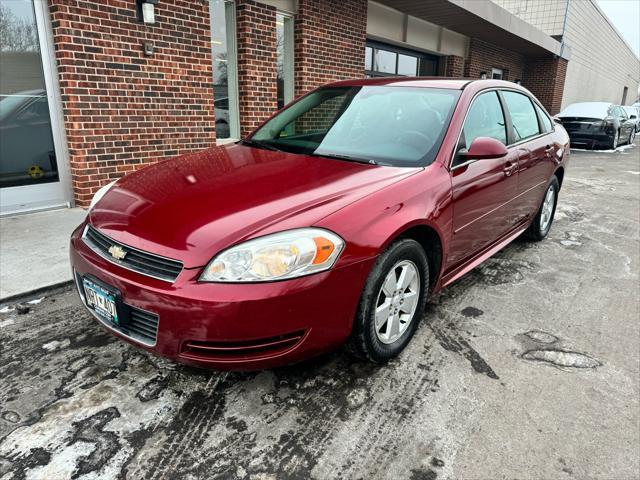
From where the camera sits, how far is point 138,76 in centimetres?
544

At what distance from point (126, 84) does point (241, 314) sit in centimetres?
448

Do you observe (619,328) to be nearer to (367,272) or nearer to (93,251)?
(367,272)

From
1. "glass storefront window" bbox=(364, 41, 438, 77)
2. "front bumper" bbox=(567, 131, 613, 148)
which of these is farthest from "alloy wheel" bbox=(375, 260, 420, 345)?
"front bumper" bbox=(567, 131, 613, 148)

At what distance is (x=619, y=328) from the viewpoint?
322 cm

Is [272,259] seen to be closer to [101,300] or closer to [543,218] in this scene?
[101,300]

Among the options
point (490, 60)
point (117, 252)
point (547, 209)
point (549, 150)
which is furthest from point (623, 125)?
point (117, 252)

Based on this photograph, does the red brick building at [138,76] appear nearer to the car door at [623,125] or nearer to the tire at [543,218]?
the tire at [543,218]

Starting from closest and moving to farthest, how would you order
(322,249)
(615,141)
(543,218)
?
(322,249) → (543,218) → (615,141)

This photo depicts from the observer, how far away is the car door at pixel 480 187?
115 inches

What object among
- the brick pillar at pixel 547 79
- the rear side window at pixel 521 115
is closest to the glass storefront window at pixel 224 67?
the rear side window at pixel 521 115

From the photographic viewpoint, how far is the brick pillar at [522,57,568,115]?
18.3m

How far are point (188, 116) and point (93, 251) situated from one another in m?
4.15

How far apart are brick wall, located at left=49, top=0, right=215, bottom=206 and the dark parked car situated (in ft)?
42.1

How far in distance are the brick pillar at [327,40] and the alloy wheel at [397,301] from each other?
5.73m
